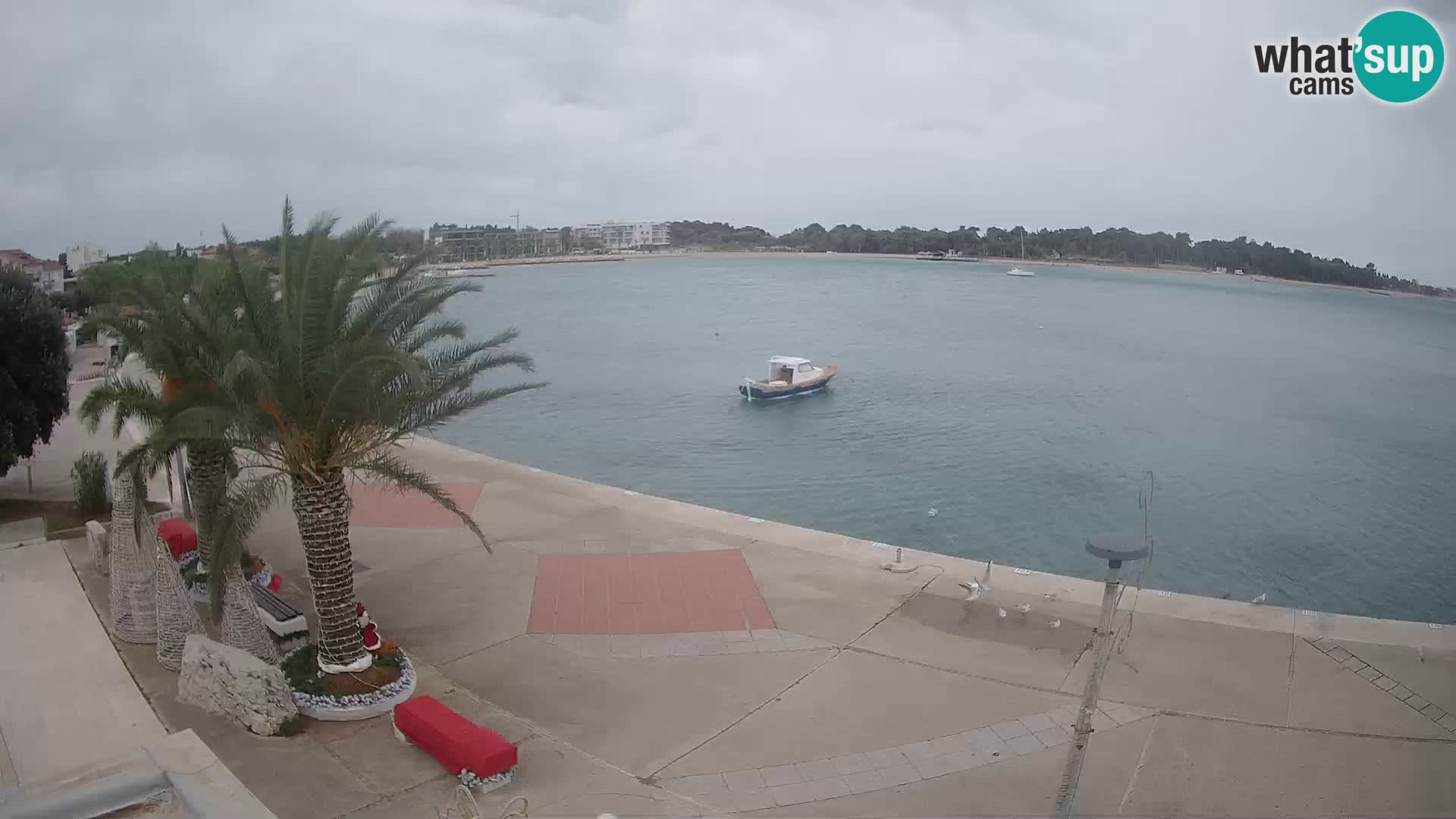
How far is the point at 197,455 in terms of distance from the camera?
12398 millimetres

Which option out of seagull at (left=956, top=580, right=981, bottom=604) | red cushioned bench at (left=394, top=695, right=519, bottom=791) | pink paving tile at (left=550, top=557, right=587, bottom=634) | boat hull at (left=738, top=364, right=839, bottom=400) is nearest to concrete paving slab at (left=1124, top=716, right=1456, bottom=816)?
seagull at (left=956, top=580, right=981, bottom=604)

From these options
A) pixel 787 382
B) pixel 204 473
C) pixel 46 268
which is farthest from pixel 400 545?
pixel 46 268

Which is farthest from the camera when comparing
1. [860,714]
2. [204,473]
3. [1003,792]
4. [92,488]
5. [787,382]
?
[787,382]

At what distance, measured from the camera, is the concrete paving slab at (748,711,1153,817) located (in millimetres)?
8734

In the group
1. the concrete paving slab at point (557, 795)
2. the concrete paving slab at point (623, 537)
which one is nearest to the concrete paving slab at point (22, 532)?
the concrete paving slab at point (623, 537)

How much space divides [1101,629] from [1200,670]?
17.4 feet

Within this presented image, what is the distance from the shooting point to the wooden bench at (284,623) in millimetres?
11734

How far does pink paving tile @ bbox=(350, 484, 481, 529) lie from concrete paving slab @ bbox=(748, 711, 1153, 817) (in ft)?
34.4

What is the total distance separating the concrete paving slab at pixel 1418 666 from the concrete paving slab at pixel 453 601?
1110 centimetres

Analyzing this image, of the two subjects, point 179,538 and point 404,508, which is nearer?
point 179,538

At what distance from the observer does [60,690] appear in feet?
33.0

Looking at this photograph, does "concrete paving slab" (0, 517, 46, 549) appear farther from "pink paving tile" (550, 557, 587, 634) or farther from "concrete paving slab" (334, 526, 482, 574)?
"pink paving tile" (550, 557, 587, 634)

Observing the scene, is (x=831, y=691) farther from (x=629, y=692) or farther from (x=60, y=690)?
(x=60, y=690)

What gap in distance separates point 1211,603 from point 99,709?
14205 mm
